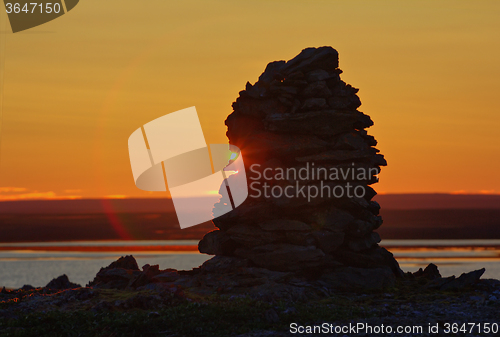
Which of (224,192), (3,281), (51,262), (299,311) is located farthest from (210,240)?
(51,262)

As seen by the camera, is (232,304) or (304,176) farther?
(304,176)

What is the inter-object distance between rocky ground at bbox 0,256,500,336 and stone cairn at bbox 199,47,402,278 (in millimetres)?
1619

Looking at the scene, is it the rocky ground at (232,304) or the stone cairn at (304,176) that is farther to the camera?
the stone cairn at (304,176)

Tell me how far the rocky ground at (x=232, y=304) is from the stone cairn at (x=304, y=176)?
162cm

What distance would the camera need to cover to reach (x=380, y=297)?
1184 inches

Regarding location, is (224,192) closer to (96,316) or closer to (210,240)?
(210,240)

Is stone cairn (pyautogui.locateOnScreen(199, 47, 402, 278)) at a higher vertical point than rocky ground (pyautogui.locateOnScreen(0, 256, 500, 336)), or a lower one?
higher

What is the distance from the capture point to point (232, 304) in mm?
26562

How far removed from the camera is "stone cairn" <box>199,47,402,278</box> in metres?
33.0

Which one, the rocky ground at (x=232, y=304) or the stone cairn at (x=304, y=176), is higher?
the stone cairn at (x=304, y=176)

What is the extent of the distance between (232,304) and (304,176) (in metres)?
10.6

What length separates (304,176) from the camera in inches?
1332

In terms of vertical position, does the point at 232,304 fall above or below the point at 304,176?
below

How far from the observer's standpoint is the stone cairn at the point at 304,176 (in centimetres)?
3303
